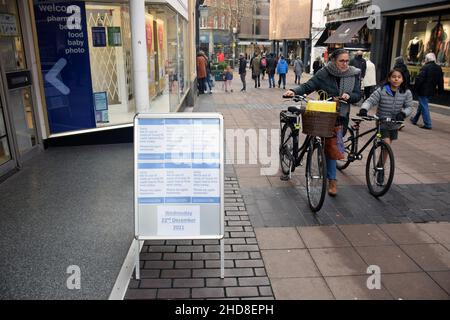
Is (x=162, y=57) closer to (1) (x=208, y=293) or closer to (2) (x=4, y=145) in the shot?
(2) (x=4, y=145)

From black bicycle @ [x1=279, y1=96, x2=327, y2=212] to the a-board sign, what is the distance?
166cm

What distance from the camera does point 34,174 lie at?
595 centimetres

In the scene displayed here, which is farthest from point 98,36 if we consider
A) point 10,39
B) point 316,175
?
point 316,175

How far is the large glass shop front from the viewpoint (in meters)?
6.96

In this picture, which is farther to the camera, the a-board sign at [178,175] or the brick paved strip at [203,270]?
the a-board sign at [178,175]

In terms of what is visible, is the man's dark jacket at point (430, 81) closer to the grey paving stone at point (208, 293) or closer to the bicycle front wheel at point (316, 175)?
the bicycle front wheel at point (316, 175)

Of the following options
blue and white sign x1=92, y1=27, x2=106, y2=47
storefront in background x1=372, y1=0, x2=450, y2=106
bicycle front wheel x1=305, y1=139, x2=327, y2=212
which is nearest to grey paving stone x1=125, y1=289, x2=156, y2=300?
bicycle front wheel x1=305, y1=139, x2=327, y2=212

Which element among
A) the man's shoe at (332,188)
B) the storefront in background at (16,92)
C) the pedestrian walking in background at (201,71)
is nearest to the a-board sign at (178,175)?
the man's shoe at (332,188)

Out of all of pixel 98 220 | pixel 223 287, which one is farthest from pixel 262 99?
pixel 223 287

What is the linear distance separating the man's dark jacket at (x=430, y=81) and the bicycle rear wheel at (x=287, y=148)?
5.58 m

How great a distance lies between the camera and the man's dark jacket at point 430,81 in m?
9.86

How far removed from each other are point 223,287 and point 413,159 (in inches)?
208

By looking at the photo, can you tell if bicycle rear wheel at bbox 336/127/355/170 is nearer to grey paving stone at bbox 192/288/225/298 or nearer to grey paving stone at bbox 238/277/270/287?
grey paving stone at bbox 238/277/270/287

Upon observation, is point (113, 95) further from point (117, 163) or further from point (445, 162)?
point (445, 162)
